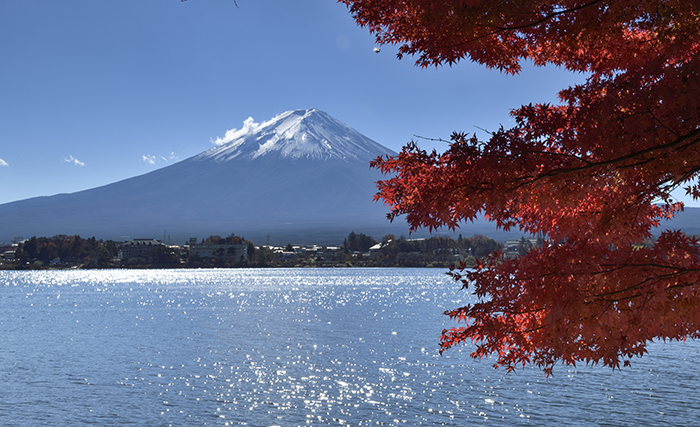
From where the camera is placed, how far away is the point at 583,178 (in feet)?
20.3

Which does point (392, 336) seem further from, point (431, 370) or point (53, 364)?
point (53, 364)

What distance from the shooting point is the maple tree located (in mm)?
5812

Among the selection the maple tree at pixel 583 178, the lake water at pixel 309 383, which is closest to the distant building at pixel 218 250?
the lake water at pixel 309 383

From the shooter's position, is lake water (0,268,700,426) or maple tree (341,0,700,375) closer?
maple tree (341,0,700,375)

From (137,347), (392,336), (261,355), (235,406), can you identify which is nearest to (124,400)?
(235,406)

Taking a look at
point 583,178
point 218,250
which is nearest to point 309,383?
point 583,178

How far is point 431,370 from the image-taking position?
23.9 meters

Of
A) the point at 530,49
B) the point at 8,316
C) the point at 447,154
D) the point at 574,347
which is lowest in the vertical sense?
the point at 8,316

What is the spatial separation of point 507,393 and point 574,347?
13.5 m

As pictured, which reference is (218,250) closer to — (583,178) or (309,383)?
(309,383)

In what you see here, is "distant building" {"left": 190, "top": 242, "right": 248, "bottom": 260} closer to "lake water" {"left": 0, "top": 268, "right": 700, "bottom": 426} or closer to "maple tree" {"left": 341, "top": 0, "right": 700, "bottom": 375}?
"lake water" {"left": 0, "top": 268, "right": 700, "bottom": 426}

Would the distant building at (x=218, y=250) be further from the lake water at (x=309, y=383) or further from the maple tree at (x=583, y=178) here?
the maple tree at (x=583, y=178)

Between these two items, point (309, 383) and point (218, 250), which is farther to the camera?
point (218, 250)

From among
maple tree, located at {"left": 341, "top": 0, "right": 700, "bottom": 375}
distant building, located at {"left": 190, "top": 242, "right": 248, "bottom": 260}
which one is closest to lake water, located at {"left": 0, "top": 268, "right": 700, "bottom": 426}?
maple tree, located at {"left": 341, "top": 0, "right": 700, "bottom": 375}
